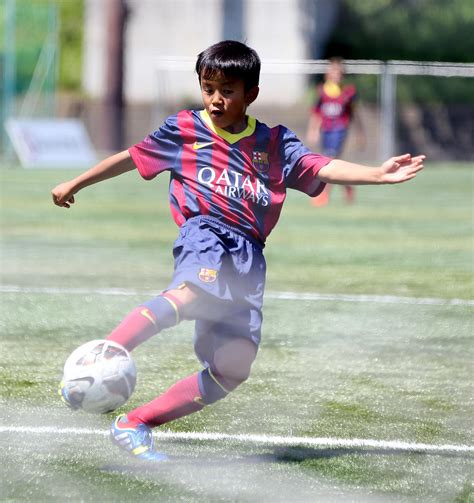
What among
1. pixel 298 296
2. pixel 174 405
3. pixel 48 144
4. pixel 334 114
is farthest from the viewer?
pixel 48 144

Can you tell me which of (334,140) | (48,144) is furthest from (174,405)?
(48,144)

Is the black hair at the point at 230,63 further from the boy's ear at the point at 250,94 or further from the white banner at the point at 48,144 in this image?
the white banner at the point at 48,144

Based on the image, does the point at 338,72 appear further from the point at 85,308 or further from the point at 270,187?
the point at 270,187

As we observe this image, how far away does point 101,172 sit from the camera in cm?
486

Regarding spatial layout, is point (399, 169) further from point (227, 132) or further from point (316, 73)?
point (316, 73)

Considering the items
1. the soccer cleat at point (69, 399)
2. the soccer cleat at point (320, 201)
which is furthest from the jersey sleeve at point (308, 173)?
the soccer cleat at point (320, 201)

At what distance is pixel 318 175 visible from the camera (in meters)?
4.86

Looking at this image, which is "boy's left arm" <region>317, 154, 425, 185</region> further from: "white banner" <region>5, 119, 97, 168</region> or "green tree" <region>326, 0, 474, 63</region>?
"green tree" <region>326, 0, 474, 63</region>

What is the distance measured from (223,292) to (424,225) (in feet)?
35.8

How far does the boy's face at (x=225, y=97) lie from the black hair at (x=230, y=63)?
0.06 feet

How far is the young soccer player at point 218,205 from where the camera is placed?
4.51 m

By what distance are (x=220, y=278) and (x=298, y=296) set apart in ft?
14.7

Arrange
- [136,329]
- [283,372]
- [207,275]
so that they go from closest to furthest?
1. [136,329]
2. [207,275]
3. [283,372]

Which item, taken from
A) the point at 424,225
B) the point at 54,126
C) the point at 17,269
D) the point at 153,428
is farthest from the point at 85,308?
the point at 54,126
